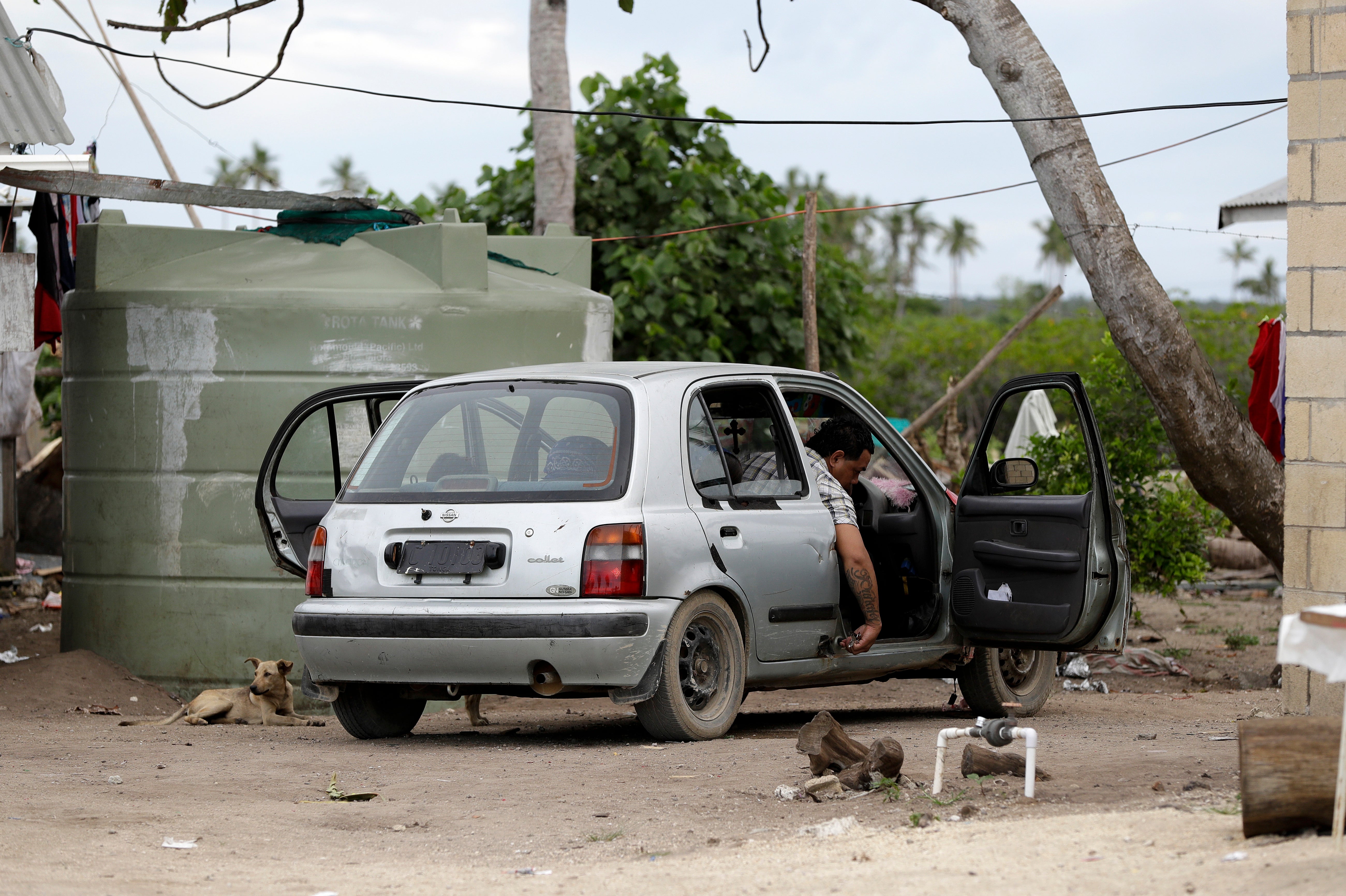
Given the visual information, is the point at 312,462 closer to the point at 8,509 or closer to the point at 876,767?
the point at 876,767

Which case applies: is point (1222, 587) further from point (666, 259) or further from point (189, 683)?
point (189, 683)

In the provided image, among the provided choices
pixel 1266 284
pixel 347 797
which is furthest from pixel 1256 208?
pixel 1266 284

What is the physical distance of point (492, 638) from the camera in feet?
19.6

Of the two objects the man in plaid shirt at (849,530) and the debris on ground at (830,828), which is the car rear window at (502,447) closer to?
the man in plaid shirt at (849,530)

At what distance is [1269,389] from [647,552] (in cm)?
631

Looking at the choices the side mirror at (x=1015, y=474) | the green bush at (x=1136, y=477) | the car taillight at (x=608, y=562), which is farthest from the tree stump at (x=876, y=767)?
the green bush at (x=1136, y=477)

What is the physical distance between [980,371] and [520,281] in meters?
6.15

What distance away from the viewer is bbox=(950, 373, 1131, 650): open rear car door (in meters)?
6.77

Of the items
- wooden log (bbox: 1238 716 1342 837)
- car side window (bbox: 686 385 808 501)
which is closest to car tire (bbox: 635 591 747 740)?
car side window (bbox: 686 385 808 501)

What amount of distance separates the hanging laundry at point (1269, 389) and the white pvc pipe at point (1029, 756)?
594cm

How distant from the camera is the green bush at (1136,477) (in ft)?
37.6

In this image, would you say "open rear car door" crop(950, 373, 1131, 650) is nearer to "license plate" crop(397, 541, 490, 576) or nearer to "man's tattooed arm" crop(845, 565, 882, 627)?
"man's tattooed arm" crop(845, 565, 882, 627)

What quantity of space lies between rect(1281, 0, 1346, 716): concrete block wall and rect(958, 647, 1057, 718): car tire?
171 cm

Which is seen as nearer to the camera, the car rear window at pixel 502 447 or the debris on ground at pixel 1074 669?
the car rear window at pixel 502 447
